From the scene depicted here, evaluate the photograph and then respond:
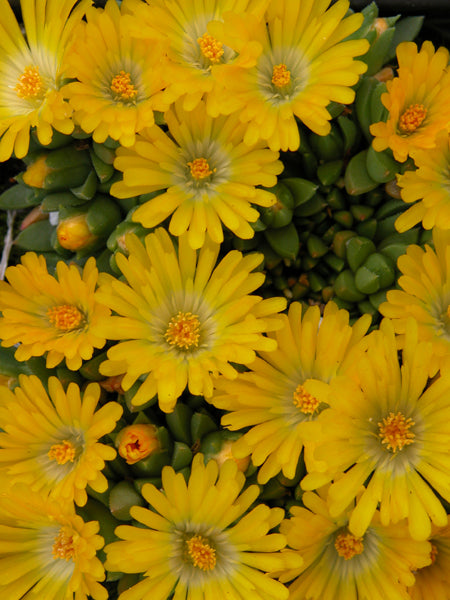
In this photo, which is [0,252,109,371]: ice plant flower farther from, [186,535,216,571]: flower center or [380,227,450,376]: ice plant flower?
[380,227,450,376]: ice plant flower

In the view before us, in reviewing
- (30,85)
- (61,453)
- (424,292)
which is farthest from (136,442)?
(30,85)

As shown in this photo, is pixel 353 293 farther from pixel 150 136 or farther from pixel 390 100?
pixel 150 136

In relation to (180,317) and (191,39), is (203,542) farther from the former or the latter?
(191,39)

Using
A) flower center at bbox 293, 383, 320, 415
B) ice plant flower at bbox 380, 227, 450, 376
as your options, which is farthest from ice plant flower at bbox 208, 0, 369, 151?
flower center at bbox 293, 383, 320, 415

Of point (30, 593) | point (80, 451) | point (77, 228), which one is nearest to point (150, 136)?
point (77, 228)

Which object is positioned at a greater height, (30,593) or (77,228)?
(77,228)
